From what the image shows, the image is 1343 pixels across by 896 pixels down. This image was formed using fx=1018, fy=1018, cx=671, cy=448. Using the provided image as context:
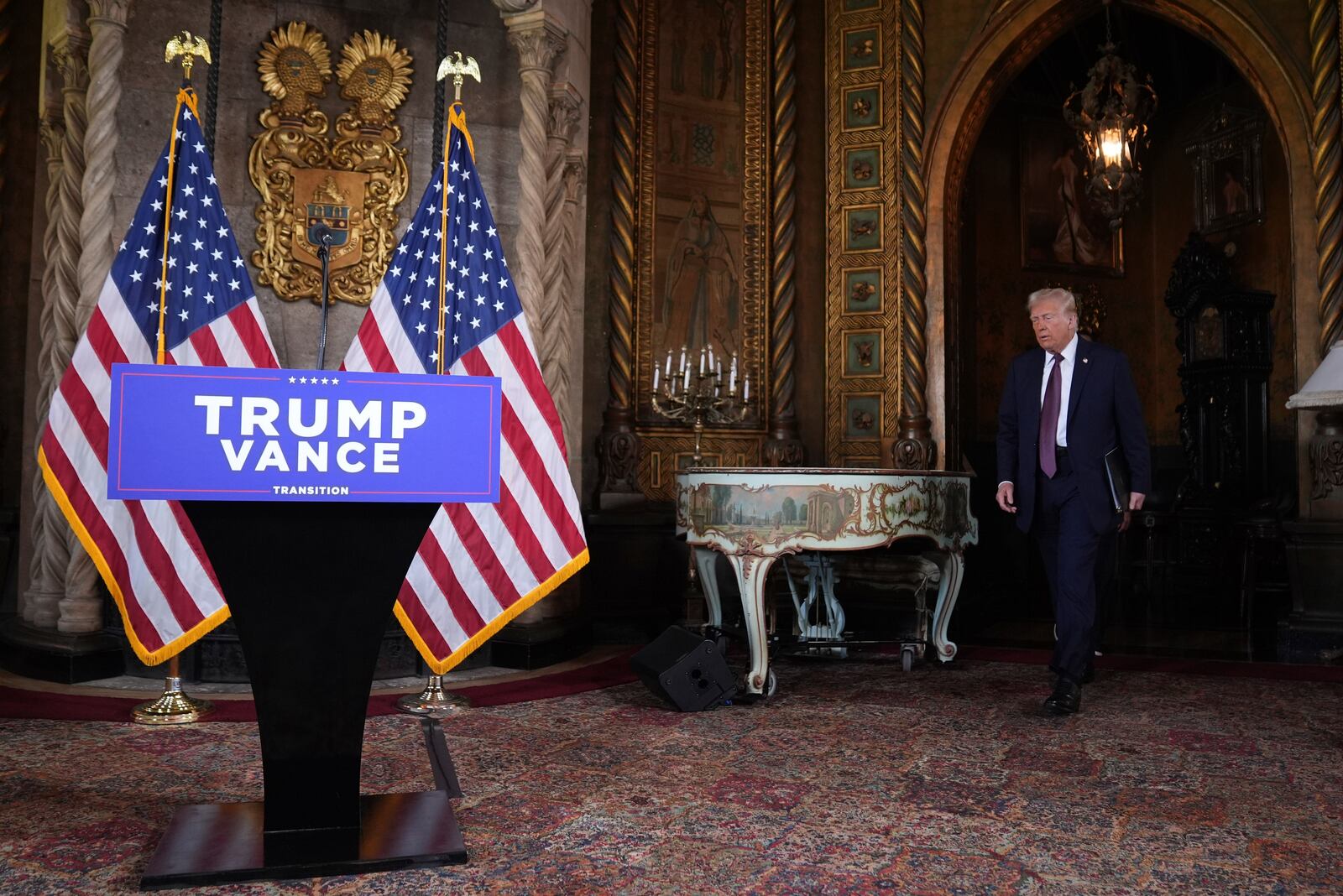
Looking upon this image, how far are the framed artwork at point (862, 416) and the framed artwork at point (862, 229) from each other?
1079mm

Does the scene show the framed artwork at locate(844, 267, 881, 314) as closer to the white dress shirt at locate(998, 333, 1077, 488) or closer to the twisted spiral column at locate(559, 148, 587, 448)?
the twisted spiral column at locate(559, 148, 587, 448)

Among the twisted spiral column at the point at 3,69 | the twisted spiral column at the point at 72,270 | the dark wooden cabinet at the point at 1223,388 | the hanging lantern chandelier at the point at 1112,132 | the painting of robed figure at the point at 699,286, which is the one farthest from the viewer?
the dark wooden cabinet at the point at 1223,388

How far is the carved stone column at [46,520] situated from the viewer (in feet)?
16.7

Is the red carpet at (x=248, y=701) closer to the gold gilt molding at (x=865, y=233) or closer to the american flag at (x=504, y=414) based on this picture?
the american flag at (x=504, y=414)

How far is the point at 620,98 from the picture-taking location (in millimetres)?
7129

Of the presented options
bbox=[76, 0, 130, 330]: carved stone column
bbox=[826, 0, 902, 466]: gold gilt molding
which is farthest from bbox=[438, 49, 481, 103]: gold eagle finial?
bbox=[826, 0, 902, 466]: gold gilt molding

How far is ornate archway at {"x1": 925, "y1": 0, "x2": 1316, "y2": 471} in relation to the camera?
6.60m

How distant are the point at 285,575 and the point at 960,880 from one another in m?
1.69

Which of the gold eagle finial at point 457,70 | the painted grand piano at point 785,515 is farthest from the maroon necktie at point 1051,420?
the gold eagle finial at point 457,70

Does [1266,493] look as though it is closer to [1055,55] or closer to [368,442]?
[1055,55]

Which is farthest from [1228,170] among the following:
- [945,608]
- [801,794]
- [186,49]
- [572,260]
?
[801,794]

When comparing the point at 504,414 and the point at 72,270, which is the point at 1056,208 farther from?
the point at 72,270

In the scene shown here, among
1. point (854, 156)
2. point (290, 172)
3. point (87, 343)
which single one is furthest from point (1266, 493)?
point (87, 343)

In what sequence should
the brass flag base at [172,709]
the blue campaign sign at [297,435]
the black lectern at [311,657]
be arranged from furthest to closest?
1. the brass flag base at [172,709]
2. the black lectern at [311,657]
3. the blue campaign sign at [297,435]
